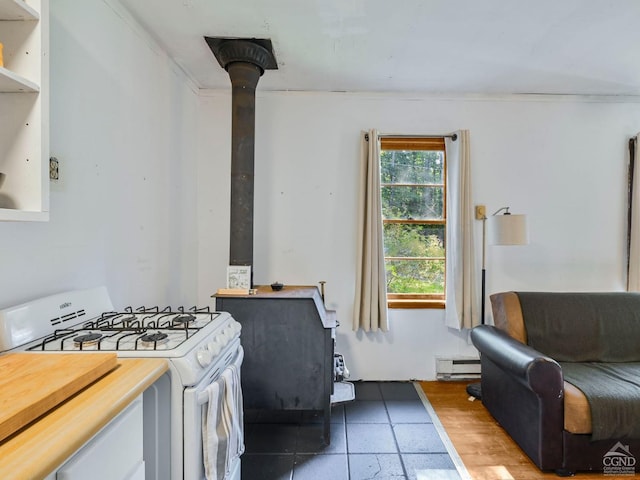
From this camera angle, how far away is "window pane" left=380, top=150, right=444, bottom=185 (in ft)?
9.82

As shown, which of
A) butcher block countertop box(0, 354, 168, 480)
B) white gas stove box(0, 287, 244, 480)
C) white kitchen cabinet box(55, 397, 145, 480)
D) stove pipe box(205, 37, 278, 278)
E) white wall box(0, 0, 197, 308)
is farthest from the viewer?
stove pipe box(205, 37, 278, 278)

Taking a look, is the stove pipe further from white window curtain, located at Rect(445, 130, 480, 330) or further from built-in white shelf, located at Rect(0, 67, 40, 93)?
white window curtain, located at Rect(445, 130, 480, 330)

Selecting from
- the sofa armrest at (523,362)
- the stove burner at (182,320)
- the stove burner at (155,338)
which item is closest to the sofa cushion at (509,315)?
the sofa armrest at (523,362)

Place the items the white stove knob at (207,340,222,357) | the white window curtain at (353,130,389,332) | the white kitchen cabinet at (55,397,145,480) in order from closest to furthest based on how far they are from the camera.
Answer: the white kitchen cabinet at (55,397,145,480) → the white stove knob at (207,340,222,357) → the white window curtain at (353,130,389,332)

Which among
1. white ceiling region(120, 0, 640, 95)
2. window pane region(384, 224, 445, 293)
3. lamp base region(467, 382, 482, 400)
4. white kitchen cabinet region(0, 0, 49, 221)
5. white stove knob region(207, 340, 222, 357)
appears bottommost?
lamp base region(467, 382, 482, 400)

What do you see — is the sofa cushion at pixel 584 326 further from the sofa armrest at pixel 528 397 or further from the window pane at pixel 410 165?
the window pane at pixel 410 165

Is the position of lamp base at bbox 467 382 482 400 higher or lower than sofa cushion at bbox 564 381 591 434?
lower

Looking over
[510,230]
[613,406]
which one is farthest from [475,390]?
[510,230]

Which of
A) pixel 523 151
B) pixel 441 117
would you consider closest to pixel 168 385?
pixel 441 117

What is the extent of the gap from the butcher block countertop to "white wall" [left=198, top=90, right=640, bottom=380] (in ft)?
6.54

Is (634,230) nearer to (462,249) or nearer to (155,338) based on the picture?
(462,249)

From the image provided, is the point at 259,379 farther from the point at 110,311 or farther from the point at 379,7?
the point at 379,7

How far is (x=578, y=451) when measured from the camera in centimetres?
177

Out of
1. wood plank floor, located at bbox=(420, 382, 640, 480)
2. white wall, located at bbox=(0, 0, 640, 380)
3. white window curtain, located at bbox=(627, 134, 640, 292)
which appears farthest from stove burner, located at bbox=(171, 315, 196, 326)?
white window curtain, located at bbox=(627, 134, 640, 292)
